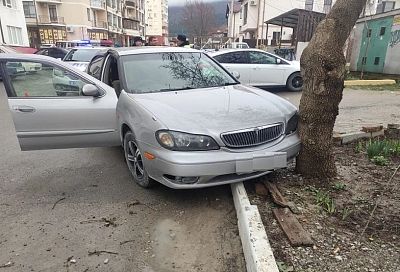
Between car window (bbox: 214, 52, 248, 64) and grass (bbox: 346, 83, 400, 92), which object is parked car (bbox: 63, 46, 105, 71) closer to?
car window (bbox: 214, 52, 248, 64)

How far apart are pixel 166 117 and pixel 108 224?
1.22 m

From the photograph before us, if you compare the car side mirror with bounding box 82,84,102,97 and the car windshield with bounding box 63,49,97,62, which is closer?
the car side mirror with bounding box 82,84,102,97

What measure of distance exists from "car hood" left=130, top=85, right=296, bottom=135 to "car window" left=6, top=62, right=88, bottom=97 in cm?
96

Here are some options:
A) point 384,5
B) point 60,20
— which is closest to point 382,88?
point 384,5

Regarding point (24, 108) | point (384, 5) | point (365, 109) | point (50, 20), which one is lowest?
point (365, 109)

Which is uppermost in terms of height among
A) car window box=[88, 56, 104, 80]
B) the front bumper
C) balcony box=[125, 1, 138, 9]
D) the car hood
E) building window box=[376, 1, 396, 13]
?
balcony box=[125, 1, 138, 9]

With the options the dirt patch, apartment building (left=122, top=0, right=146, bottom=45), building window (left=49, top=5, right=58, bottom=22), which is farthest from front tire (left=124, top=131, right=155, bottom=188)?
apartment building (left=122, top=0, right=146, bottom=45)

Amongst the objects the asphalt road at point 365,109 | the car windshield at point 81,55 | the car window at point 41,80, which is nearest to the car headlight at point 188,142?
the car window at point 41,80

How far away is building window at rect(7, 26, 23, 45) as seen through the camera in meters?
27.3

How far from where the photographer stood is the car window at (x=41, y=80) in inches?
170

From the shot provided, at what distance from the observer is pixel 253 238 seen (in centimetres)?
271

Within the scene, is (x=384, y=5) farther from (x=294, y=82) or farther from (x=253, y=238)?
(x=253, y=238)

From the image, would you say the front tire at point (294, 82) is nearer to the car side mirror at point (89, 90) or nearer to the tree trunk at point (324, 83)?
the tree trunk at point (324, 83)

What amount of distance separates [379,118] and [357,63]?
10059mm
